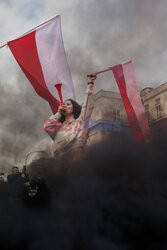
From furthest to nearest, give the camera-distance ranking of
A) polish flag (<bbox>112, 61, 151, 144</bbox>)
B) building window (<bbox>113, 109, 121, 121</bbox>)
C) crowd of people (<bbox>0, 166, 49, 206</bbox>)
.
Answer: building window (<bbox>113, 109, 121, 121</bbox>)
polish flag (<bbox>112, 61, 151, 144</bbox>)
crowd of people (<bbox>0, 166, 49, 206</bbox>)

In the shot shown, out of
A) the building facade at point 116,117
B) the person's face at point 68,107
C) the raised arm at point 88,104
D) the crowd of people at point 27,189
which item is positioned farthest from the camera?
the building facade at point 116,117

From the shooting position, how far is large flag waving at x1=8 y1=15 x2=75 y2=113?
725 centimetres

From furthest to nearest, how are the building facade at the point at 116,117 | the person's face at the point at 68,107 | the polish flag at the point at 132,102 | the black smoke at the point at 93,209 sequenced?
1. the building facade at the point at 116,117
2. the polish flag at the point at 132,102
3. the person's face at the point at 68,107
4. the black smoke at the point at 93,209

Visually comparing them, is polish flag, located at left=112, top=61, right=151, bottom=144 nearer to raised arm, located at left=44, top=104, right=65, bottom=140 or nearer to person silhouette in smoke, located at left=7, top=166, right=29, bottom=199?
raised arm, located at left=44, top=104, right=65, bottom=140

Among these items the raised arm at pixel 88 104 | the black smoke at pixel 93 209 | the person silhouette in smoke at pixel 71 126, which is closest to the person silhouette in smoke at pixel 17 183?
the black smoke at pixel 93 209

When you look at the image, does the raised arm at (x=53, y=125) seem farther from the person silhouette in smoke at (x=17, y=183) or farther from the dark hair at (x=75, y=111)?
the person silhouette in smoke at (x=17, y=183)

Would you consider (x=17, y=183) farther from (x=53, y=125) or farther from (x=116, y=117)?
(x=116, y=117)

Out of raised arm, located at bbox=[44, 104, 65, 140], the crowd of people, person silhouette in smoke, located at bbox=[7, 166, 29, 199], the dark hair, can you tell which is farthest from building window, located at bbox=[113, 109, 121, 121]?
person silhouette in smoke, located at bbox=[7, 166, 29, 199]

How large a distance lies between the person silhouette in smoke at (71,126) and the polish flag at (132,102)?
0.84m

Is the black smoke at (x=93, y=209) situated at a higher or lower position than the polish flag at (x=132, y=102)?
lower

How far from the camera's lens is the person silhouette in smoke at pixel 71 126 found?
614 centimetres

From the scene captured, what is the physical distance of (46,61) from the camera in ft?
24.6

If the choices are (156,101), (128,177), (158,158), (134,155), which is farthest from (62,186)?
(156,101)

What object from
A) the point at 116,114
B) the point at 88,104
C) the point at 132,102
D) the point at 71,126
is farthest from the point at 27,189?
the point at 116,114
